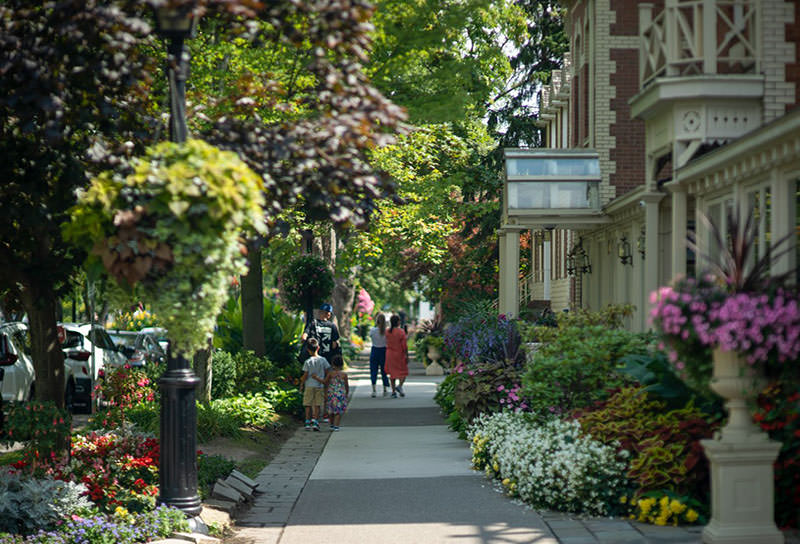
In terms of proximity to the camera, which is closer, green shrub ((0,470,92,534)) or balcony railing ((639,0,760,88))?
green shrub ((0,470,92,534))

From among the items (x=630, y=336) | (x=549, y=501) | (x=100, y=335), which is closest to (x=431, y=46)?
(x=630, y=336)

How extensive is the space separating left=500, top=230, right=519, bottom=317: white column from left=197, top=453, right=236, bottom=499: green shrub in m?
8.91

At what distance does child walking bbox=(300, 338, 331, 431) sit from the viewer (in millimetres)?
15266

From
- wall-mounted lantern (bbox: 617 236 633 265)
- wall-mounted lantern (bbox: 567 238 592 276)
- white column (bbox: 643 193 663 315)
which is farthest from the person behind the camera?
wall-mounted lantern (bbox: 567 238 592 276)

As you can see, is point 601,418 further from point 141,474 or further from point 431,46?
point 431,46

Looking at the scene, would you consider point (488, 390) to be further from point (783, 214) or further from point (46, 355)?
point (46, 355)

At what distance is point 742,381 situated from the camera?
698 cm

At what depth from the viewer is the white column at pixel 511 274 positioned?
18250 mm

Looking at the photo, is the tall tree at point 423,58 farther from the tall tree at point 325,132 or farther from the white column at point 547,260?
the white column at point 547,260

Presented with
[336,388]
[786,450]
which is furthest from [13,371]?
[786,450]

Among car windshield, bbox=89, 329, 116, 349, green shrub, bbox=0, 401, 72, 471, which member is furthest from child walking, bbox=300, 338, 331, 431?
green shrub, bbox=0, 401, 72, 471

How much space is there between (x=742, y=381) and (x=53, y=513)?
5.36 m

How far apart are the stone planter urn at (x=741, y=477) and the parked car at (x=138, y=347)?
13.9 metres

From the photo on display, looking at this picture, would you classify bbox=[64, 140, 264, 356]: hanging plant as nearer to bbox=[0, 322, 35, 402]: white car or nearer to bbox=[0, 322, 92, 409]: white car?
bbox=[0, 322, 92, 409]: white car
